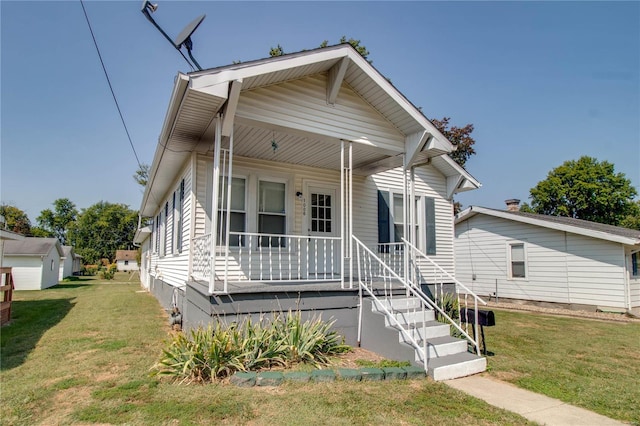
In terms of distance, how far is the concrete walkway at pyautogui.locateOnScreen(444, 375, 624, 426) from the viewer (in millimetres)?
3430

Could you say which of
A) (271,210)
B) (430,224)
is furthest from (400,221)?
(271,210)

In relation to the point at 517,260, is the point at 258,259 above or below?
above

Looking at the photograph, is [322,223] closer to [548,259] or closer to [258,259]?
[258,259]

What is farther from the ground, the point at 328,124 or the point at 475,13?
the point at 475,13

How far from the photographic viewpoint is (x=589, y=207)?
29.3m

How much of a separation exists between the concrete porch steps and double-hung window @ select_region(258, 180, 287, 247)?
9.34ft

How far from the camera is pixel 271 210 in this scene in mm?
7766

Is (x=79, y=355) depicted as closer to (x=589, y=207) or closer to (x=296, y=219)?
(x=296, y=219)

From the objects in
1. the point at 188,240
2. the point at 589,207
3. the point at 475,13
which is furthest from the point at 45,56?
the point at 589,207

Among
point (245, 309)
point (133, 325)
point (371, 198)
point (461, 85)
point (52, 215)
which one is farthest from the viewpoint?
point (52, 215)

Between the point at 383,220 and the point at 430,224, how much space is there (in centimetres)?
190

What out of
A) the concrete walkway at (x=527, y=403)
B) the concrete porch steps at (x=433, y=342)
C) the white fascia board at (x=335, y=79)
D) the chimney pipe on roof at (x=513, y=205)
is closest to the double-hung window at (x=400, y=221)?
the concrete porch steps at (x=433, y=342)

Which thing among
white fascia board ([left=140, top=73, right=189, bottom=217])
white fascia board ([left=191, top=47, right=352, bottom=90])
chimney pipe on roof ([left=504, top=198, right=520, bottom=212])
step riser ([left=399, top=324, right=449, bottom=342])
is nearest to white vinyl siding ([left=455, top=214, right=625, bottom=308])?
chimney pipe on roof ([left=504, top=198, right=520, bottom=212])

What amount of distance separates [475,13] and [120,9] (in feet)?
29.0
